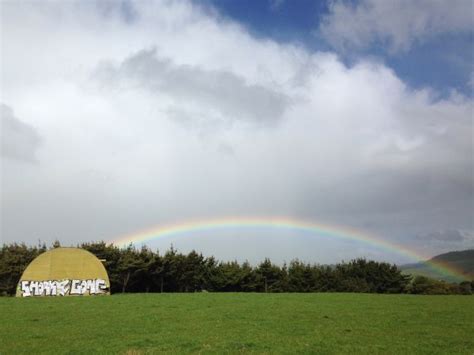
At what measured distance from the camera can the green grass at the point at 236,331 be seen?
55.6 ft

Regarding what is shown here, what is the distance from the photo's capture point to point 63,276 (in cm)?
5316

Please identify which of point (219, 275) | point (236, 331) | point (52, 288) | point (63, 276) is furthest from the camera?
point (219, 275)

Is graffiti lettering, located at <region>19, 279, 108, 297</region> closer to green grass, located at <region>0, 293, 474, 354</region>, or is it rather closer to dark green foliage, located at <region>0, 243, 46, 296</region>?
dark green foliage, located at <region>0, 243, 46, 296</region>

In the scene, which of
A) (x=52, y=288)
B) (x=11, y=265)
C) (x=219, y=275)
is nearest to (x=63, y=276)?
(x=52, y=288)

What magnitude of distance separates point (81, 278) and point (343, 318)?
3691 centimetres

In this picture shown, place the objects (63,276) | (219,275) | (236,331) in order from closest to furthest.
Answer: (236,331), (63,276), (219,275)

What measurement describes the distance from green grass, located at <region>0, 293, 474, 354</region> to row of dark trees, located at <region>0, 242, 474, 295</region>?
33480 millimetres

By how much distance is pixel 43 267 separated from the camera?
53.4 metres

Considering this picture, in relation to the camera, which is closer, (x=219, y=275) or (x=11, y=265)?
(x=11, y=265)

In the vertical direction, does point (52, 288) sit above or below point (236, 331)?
above

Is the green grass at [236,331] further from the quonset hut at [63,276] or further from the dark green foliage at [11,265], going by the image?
the dark green foliage at [11,265]

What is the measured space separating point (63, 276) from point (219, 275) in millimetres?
25993

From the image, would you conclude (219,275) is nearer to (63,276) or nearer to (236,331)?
(63,276)

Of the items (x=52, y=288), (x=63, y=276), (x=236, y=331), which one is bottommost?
(x=236, y=331)
